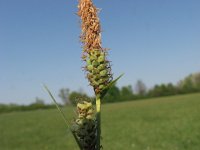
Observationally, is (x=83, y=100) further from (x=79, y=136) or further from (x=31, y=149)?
(x=31, y=149)

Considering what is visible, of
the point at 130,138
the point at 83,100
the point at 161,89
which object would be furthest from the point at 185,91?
the point at 83,100

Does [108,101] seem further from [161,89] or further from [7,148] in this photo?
[7,148]

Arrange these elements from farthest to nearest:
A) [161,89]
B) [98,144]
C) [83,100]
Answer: [161,89] < [83,100] < [98,144]

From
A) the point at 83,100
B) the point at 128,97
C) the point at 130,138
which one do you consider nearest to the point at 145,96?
the point at 128,97

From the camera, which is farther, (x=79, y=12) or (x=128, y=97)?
(x=128, y=97)

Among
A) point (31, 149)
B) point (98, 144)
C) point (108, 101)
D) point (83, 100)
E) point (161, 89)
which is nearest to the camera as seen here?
point (98, 144)

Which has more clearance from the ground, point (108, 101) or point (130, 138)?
point (108, 101)

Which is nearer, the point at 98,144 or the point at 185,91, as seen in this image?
the point at 98,144
